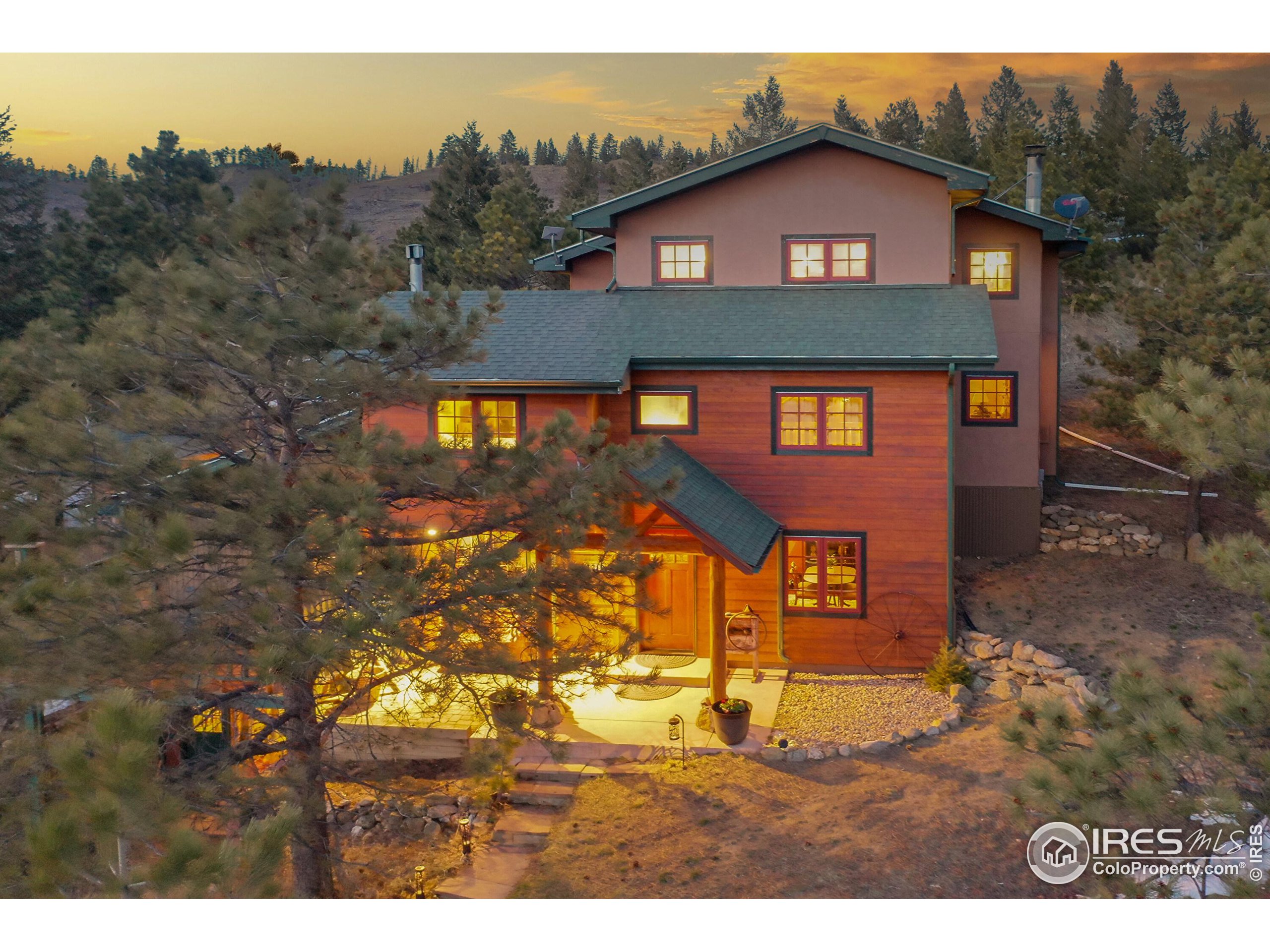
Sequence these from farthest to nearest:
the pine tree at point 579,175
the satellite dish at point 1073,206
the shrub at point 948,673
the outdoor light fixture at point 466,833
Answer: the pine tree at point 579,175
the satellite dish at point 1073,206
the shrub at point 948,673
the outdoor light fixture at point 466,833

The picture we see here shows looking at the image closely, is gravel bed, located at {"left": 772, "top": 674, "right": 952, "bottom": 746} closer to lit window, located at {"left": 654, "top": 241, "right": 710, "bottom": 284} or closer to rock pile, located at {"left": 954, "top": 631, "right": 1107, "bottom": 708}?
rock pile, located at {"left": 954, "top": 631, "right": 1107, "bottom": 708}

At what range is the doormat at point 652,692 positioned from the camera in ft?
41.4

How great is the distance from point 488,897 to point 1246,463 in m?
7.02

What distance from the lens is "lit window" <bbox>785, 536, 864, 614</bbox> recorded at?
13.8 meters

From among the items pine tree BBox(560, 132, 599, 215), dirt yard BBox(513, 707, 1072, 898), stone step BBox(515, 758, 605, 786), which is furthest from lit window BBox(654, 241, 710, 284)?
pine tree BBox(560, 132, 599, 215)

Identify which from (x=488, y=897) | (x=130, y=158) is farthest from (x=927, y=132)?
(x=488, y=897)

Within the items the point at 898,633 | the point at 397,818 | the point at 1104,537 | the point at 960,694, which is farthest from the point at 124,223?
the point at 1104,537

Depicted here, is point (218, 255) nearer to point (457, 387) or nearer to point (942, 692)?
point (457, 387)

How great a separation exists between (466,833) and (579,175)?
4045cm

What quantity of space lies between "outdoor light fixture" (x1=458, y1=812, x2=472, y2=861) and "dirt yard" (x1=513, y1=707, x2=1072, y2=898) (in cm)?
79

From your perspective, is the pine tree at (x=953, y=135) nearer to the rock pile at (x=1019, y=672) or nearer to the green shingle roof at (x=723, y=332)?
the green shingle roof at (x=723, y=332)

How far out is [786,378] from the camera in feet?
45.0

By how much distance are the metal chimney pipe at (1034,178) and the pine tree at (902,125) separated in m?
21.9

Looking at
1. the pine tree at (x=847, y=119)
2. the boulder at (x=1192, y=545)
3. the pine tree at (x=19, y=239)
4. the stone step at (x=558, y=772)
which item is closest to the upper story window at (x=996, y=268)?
the boulder at (x=1192, y=545)
